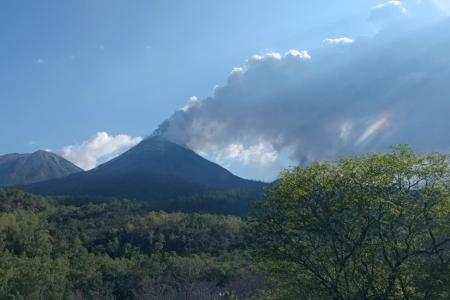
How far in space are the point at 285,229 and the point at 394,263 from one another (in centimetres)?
363

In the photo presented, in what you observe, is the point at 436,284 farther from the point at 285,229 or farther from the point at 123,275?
the point at 123,275

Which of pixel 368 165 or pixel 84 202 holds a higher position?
pixel 84 202

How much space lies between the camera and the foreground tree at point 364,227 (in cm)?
1911

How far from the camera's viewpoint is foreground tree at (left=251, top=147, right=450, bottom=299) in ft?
62.7

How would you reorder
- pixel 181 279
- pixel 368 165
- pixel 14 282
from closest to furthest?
pixel 368 165
pixel 14 282
pixel 181 279

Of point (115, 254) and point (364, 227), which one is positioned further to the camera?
point (115, 254)

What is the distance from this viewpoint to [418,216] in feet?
62.7

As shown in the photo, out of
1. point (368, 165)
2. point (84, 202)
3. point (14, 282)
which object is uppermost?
point (84, 202)

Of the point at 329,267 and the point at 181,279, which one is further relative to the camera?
the point at 181,279

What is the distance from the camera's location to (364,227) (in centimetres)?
1936

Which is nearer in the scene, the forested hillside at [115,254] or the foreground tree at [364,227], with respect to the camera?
the foreground tree at [364,227]

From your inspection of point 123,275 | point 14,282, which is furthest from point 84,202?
point 14,282

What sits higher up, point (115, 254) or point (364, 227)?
point (115, 254)

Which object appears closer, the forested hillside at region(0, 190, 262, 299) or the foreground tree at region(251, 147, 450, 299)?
the foreground tree at region(251, 147, 450, 299)
